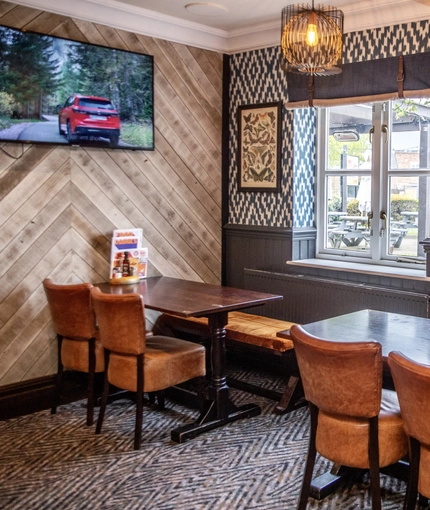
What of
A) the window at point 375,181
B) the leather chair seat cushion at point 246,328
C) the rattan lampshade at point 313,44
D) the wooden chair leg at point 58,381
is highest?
Result: the rattan lampshade at point 313,44

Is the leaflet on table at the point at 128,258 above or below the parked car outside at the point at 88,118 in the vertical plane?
below

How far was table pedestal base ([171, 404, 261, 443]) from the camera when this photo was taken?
3.78 metres

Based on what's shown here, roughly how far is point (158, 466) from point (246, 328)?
55.1 inches

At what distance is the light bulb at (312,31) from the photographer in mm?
3250

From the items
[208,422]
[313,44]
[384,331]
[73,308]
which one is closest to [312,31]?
[313,44]

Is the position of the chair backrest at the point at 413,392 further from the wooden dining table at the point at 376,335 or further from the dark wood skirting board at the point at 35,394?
the dark wood skirting board at the point at 35,394

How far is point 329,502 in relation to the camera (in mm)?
3029

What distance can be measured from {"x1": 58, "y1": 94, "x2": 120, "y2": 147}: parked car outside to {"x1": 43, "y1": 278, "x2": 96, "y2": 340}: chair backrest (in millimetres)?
1111

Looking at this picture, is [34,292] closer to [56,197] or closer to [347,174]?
[56,197]

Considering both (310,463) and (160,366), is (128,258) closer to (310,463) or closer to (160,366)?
(160,366)

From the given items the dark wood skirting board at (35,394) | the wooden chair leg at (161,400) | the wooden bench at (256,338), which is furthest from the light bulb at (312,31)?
the dark wood skirting board at (35,394)

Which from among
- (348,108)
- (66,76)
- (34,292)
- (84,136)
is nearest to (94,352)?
(34,292)

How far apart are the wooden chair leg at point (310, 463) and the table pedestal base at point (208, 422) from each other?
1096 millimetres

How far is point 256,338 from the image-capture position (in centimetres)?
437
